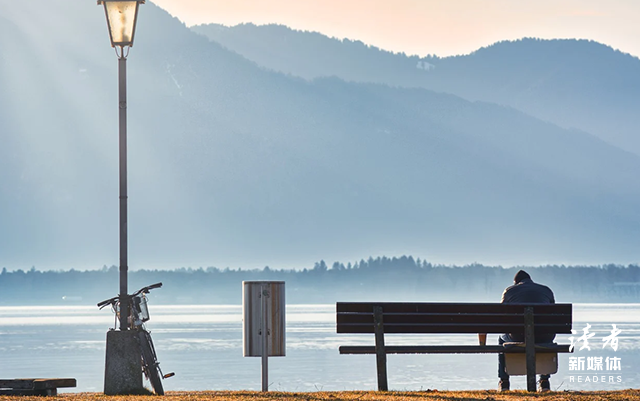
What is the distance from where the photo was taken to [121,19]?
15.7 metres

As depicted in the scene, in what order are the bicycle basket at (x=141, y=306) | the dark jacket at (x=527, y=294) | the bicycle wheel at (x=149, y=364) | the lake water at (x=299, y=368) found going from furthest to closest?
the lake water at (x=299, y=368) < the dark jacket at (x=527, y=294) < the bicycle basket at (x=141, y=306) < the bicycle wheel at (x=149, y=364)

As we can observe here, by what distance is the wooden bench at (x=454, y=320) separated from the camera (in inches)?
571

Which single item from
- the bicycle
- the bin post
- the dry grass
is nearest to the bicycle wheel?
the bicycle

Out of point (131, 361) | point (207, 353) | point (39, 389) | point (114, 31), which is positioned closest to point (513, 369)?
point (131, 361)

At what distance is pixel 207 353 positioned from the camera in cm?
5672

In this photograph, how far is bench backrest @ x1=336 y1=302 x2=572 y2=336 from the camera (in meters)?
14.5

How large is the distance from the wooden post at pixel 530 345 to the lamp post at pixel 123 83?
4.96 metres

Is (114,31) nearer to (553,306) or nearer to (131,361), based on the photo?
(131,361)

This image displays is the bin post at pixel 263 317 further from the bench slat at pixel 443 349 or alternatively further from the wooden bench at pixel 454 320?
the bench slat at pixel 443 349

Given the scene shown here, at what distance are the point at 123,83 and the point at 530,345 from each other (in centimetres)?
605

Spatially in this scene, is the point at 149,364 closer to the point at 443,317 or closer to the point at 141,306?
the point at 141,306

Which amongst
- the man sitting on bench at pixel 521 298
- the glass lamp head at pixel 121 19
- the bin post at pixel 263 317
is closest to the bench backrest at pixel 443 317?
the man sitting on bench at pixel 521 298

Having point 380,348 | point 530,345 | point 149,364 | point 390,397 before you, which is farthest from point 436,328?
point 149,364

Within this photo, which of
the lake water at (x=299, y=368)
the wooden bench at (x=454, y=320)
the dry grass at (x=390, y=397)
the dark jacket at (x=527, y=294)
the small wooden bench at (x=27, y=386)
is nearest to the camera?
the dry grass at (x=390, y=397)
